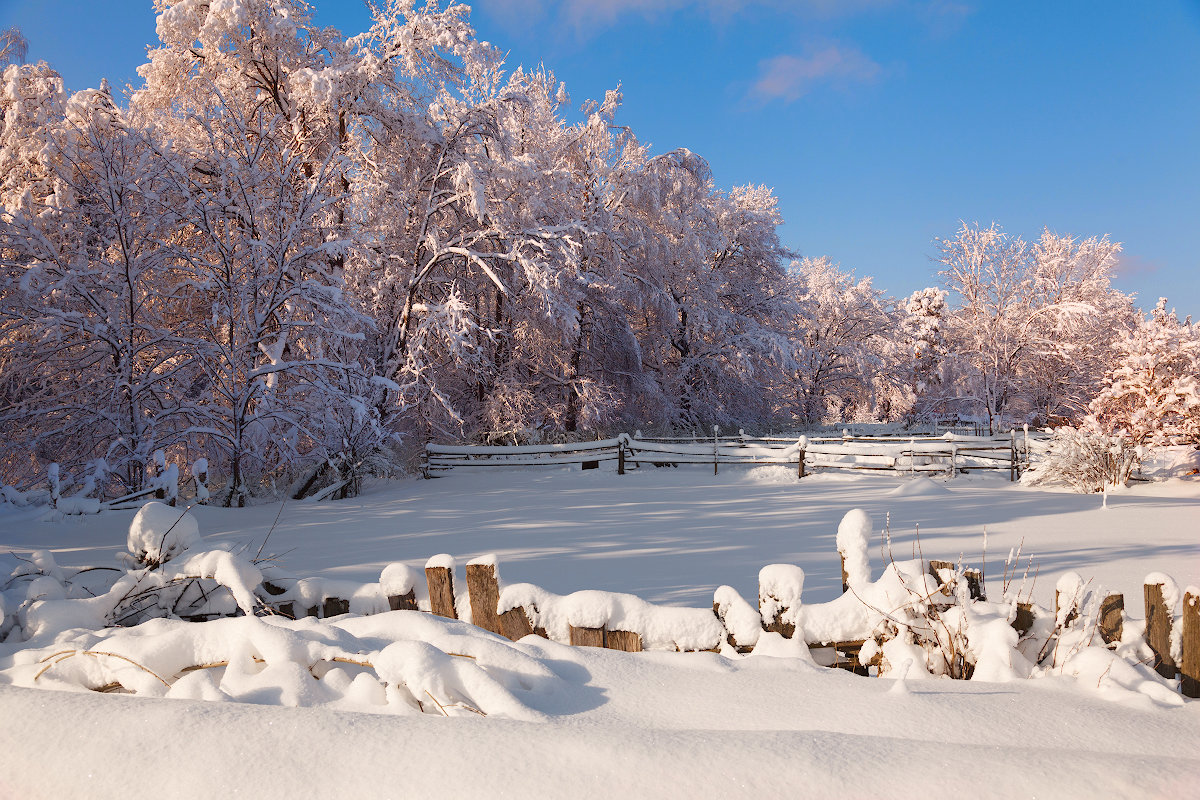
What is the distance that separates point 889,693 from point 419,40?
18.3 meters

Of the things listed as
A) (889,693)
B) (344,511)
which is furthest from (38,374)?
(889,693)

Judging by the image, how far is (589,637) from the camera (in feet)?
8.33

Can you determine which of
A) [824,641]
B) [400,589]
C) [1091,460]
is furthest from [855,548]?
[1091,460]

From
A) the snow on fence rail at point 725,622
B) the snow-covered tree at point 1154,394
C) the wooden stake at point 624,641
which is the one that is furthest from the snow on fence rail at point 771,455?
the wooden stake at point 624,641

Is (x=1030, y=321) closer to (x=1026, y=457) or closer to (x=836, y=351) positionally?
(x=836, y=351)

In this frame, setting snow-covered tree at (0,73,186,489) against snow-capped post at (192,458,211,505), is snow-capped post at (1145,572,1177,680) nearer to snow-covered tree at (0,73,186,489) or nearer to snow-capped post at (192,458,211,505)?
snow-capped post at (192,458,211,505)

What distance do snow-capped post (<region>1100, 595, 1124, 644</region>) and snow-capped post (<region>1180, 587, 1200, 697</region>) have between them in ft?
0.67

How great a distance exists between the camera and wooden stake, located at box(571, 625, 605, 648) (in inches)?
99.7

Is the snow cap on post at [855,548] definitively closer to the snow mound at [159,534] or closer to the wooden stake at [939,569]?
the wooden stake at [939,569]

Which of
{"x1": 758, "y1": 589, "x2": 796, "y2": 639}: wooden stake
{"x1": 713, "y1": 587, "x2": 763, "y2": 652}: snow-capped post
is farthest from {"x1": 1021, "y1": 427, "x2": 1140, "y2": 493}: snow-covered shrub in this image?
{"x1": 713, "y1": 587, "x2": 763, "y2": 652}: snow-capped post

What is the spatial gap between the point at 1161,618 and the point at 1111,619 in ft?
0.52

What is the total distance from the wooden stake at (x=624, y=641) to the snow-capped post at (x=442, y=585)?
0.67 m

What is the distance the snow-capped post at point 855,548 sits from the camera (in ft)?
8.99

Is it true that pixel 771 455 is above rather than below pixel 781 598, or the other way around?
below
